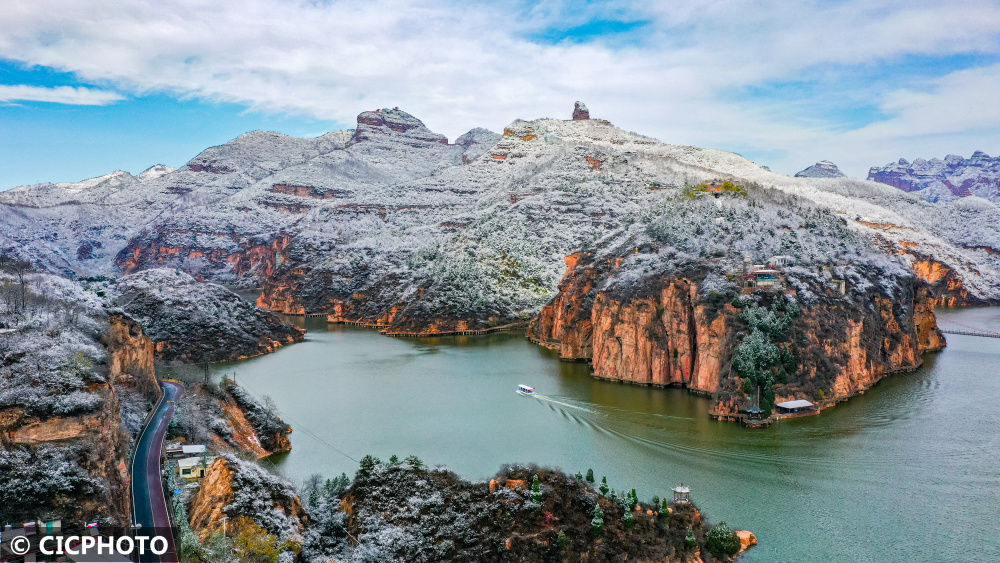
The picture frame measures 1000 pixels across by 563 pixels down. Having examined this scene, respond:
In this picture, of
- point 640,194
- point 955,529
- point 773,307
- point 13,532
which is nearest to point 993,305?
point 640,194

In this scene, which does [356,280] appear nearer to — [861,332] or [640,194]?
[640,194]

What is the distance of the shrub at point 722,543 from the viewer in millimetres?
37812

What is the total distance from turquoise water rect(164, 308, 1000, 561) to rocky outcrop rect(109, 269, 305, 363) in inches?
765

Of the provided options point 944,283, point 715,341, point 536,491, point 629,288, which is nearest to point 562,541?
point 536,491

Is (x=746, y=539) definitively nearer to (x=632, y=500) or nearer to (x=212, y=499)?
(x=632, y=500)

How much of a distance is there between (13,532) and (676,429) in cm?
5040

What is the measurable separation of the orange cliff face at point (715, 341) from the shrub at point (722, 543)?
29.3 metres

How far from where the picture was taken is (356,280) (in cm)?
16912

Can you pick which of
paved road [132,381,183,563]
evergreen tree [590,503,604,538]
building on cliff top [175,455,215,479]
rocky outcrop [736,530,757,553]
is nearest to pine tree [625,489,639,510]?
evergreen tree [590,503,604,538]

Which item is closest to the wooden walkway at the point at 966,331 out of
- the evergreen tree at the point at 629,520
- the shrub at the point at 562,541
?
the evergreen tree at the point at 629,520

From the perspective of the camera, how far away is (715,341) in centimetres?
7406

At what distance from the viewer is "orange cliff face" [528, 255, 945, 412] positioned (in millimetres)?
70562

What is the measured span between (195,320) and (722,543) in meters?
98.5

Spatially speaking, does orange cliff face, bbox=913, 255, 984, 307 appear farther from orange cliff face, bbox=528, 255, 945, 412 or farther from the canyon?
orange cliff face, bbox=528, 255, 945, 412
